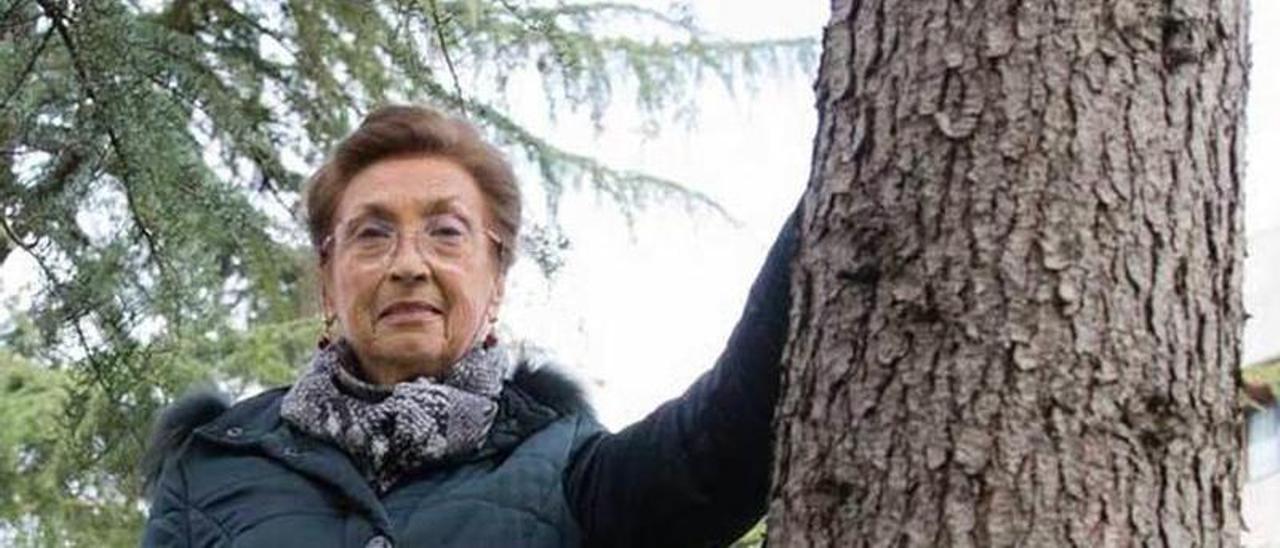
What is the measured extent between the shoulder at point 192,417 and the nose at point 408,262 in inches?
8.2

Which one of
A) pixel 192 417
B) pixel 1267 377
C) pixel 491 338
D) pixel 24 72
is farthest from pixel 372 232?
pixel 1267 377

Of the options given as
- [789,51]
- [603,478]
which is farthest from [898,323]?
[789,51]

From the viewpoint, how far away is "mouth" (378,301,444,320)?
6.40 feet

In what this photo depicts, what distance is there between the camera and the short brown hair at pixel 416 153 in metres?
2.06

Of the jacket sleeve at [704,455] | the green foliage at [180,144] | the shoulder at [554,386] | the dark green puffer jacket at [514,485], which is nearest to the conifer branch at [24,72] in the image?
the green foliage at [180,144]

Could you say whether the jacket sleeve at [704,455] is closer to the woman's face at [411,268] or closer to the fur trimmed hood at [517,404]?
the fur trimmed hood at [517,404]

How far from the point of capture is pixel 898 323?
143cm

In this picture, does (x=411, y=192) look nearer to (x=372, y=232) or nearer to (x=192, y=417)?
(x=372, y=232)

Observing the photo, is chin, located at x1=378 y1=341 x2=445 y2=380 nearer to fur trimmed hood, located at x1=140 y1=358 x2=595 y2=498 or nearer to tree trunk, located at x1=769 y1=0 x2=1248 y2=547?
fur trimmed hood, located at x1=140 y1=358 x2=595 y2=498

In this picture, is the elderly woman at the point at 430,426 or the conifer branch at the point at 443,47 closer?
the elderly woman at the point at 430,426

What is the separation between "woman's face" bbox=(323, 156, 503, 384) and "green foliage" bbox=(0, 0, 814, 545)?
1.18 ft

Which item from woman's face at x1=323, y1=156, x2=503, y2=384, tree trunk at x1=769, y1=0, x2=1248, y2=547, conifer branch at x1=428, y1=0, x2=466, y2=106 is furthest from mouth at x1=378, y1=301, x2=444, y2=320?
conifer branch at x1=428, y1=0, x2=466, y2=106

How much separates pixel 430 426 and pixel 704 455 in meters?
0.27

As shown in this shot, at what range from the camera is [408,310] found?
195 centimetres
